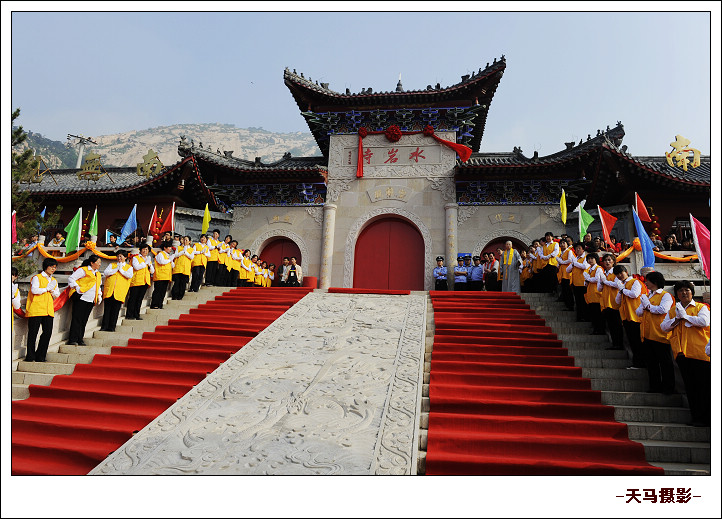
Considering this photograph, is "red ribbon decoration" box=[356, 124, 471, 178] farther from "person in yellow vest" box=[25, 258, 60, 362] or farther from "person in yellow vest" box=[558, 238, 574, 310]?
"person in yellow vest" box=[25, 258, 60, 362]

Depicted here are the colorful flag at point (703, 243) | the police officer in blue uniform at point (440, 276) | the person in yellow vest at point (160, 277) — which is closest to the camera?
the colorful flag at point (703, 243)

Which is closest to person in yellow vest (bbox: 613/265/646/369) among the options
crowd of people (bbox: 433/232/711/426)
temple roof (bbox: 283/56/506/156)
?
crowd of people (bbox: 433/232/711/426)

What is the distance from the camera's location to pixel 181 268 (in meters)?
9.31

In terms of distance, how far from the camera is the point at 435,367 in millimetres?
6047

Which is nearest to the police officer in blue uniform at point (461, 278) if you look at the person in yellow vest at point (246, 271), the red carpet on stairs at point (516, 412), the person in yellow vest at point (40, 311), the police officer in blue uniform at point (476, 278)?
the police officer in blue uniform at point (476, 278)

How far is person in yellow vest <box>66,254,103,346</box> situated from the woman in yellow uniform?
7.05ft

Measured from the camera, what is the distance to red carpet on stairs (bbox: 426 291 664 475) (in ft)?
13.3

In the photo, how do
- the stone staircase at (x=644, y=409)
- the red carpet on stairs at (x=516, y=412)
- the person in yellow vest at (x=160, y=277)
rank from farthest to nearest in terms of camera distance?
1. the person in yellow vest at (x=160, y=277)
2. the stone staircase at (x=644, y=409)
3. the red carpet on stairs at (x=516, y=412)

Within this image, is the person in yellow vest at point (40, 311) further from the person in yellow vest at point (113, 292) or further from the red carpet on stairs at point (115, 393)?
the person in yellow vest at point (113, 292)

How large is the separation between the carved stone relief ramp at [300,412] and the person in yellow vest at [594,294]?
99.8 inches

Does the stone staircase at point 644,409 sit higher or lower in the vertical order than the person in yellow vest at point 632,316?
lower

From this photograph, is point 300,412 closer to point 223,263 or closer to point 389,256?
point 223,263

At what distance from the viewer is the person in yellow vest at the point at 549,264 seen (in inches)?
350

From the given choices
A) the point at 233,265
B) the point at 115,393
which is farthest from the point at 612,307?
the point at 233,265
